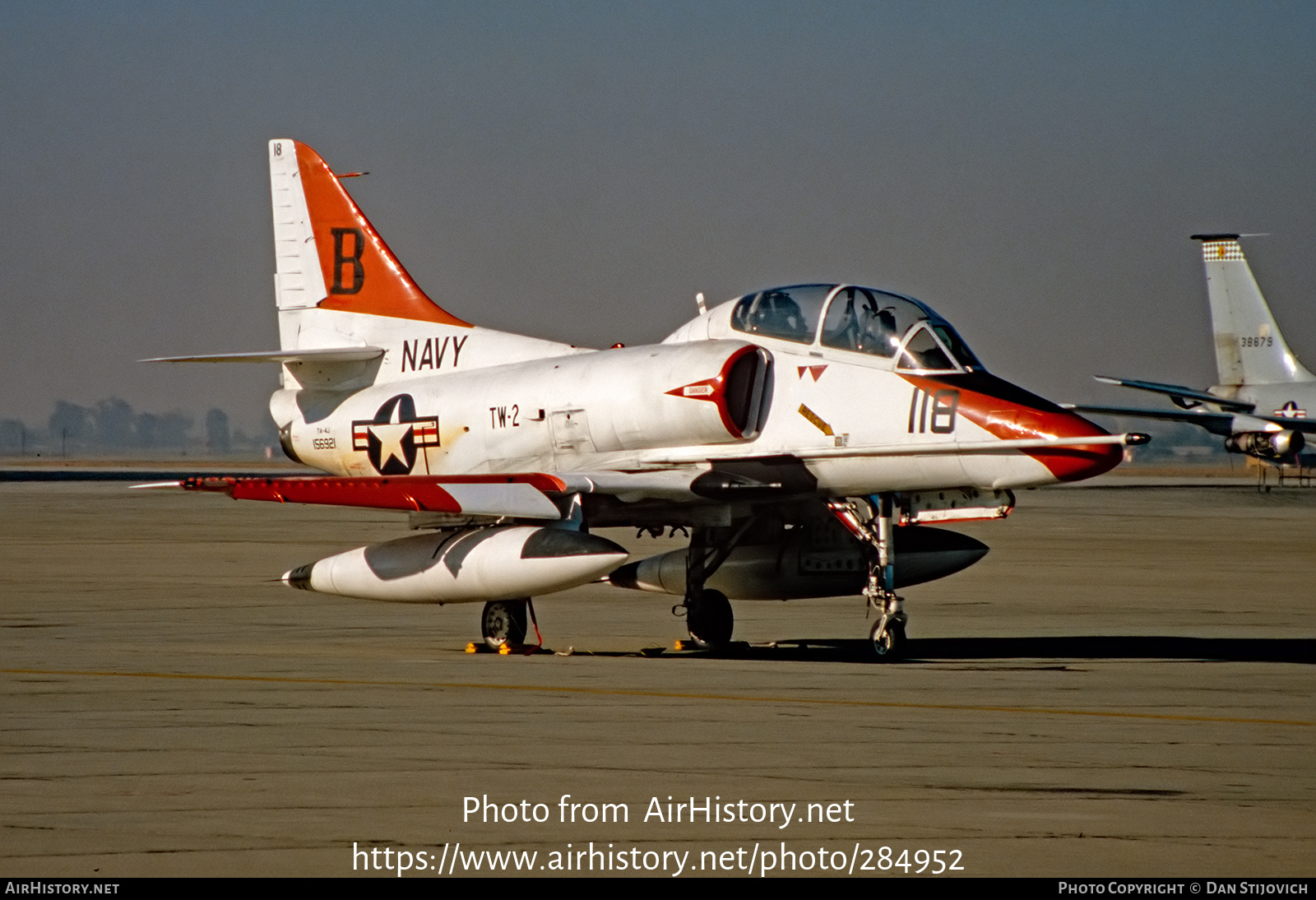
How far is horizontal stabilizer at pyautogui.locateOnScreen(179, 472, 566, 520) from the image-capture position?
1352 centimetres

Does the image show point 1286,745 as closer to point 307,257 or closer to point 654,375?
point 654,375

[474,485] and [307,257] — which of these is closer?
[474,485]

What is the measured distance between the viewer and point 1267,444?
40969mm

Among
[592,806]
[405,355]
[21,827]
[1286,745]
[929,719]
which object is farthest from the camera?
[405,355]

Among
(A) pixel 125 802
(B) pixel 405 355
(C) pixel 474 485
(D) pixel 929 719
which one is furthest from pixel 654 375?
(A) pixel 125 802

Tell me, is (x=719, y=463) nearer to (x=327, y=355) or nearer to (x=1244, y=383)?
(x=327, y=355)

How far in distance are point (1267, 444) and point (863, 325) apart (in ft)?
100

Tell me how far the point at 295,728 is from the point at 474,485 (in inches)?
179

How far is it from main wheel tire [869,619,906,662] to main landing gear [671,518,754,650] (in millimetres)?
1805

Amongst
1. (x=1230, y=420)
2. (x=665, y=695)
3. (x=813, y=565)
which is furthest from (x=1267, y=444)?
(x=665, y=695)

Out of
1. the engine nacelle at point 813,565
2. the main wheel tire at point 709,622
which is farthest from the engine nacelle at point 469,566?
the main wheel tire at point 709,622

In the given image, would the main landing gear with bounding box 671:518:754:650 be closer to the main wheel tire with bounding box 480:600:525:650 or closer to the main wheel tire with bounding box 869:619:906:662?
the main wheel tire with bounding box 480:600:525:650

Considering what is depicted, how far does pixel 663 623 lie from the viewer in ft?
57.4

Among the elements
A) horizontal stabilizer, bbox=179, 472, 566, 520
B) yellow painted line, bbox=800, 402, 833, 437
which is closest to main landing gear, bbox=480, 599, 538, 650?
horizontal stabilizer, bbox=179, 472, 566, 520
